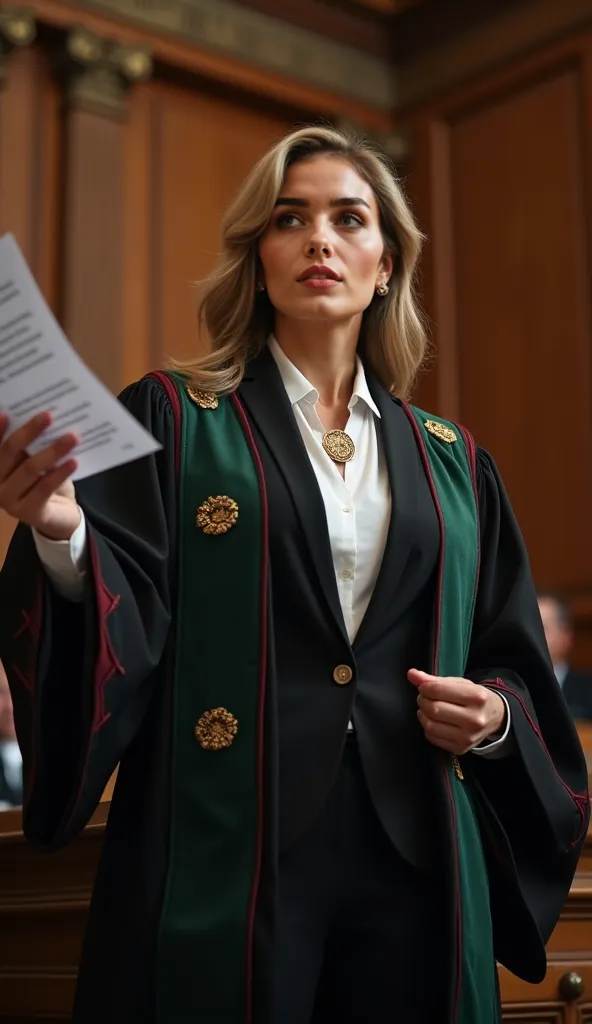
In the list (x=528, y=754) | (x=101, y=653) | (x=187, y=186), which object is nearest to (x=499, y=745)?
(x=528, y=754)

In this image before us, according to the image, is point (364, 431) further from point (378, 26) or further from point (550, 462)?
point (378, 26)

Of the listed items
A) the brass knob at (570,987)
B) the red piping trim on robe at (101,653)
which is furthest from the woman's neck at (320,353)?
the brass knob at (570,987)

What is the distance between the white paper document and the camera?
162 cm

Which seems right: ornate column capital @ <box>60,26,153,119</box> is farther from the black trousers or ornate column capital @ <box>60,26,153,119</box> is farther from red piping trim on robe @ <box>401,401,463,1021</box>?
the black trousers

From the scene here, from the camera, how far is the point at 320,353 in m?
2.32

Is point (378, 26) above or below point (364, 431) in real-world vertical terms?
above

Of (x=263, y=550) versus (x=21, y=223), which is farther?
(x=21, y=223)

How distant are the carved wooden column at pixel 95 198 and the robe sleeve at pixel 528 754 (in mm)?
4024

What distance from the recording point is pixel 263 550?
1981mm

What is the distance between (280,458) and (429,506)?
0.26 metres

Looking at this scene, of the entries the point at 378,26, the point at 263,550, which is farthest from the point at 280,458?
the point at 378,26

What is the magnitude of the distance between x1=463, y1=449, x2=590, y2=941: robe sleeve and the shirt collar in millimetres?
325

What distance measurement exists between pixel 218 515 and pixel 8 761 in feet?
11.3

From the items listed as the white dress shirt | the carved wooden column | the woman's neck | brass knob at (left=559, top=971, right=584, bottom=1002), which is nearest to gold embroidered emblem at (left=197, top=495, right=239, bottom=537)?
the white dress shirt
